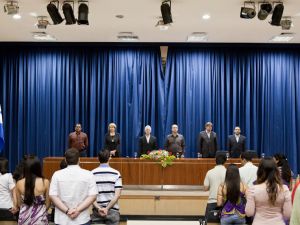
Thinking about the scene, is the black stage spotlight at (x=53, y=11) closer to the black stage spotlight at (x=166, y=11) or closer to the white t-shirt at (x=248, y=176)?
the black stage spotlight at (x=166, y=11)

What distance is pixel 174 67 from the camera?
13.0 metres

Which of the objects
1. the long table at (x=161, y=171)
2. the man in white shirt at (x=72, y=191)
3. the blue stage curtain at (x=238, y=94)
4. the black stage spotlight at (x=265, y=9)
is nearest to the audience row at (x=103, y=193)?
the man in white shirt at (x=72, y=191)

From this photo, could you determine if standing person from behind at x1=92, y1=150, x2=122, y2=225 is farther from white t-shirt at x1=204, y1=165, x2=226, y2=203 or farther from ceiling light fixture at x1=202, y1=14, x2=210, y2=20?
ceiling light fixture at x1=202, y1=14, x2=210, y2=20

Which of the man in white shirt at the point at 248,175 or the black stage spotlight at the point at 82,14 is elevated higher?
the black stage spotlight at the point at 82,14

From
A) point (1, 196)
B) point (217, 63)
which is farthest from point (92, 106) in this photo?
point (1, 196)

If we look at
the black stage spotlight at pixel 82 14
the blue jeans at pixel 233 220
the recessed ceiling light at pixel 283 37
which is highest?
the recessed ceiling light at pixel 283 37

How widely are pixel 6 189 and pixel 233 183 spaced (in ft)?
9.20

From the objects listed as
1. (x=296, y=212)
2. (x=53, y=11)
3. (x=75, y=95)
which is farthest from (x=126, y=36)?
(x=296, y=212)

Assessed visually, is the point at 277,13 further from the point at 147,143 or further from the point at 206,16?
the point at 147,143

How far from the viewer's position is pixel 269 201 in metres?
3.86

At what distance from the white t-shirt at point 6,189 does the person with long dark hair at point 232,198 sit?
2.53 meters

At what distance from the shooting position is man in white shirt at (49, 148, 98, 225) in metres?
4.27

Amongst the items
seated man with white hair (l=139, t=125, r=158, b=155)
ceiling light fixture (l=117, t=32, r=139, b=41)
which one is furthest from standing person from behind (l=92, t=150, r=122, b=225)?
ceiling light fixture (l=117, t=32, r=139, b=41)

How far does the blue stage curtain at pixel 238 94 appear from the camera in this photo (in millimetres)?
12836
